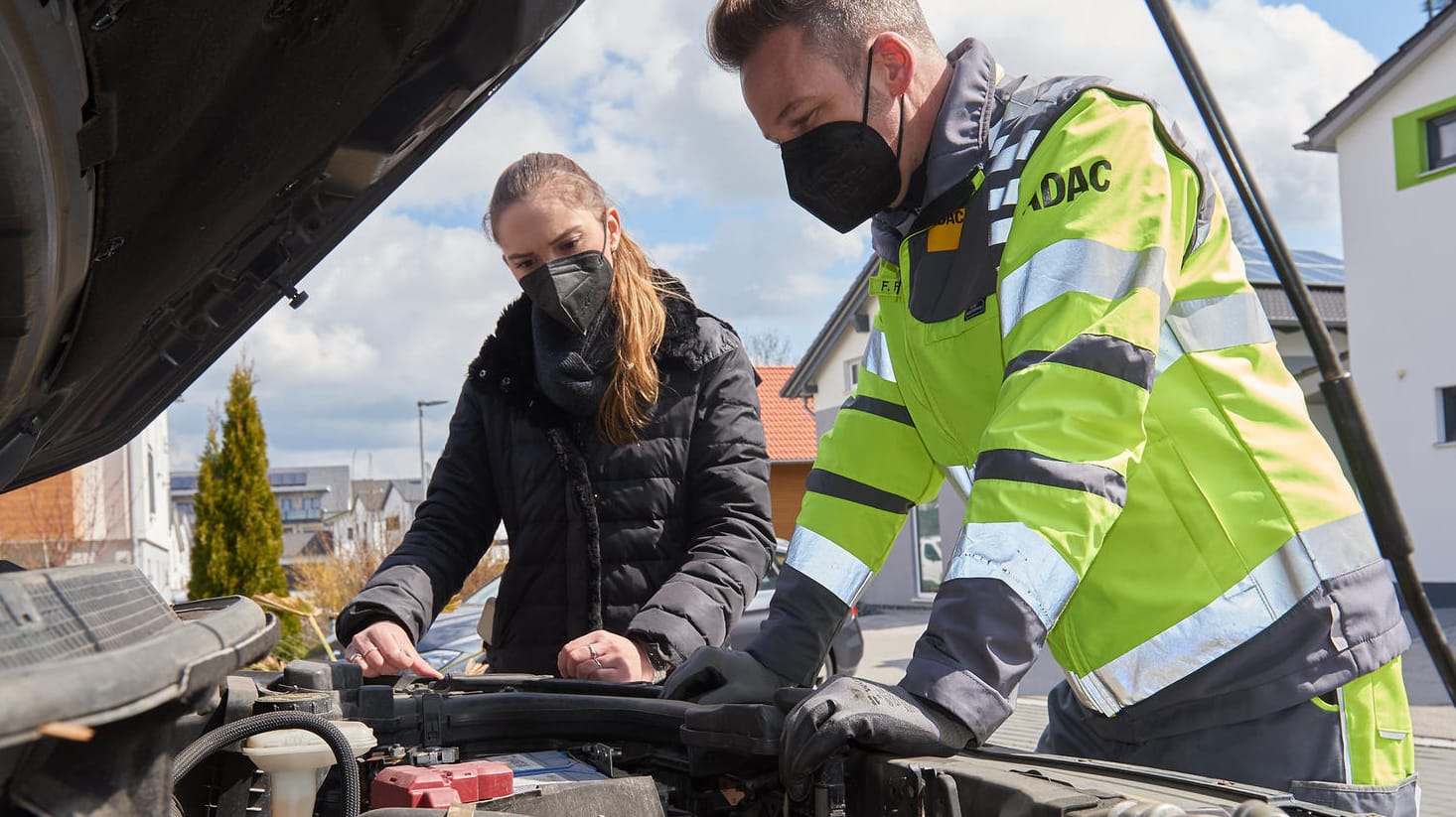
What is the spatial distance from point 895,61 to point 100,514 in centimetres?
2319

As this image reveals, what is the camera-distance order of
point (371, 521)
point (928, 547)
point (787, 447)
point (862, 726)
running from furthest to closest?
point (787, 447) < point (928, 547) < point (371, 521) < point (862, 726)

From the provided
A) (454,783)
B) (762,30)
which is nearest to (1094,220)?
(762,30)

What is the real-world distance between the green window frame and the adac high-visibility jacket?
14981mm

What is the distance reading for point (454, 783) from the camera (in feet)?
4.91

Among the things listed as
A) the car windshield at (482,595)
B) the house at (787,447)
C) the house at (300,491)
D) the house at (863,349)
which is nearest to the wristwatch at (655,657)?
the car windshield at (482,595)

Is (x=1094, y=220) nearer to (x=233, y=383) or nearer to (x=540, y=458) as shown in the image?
(x=540, y=458)

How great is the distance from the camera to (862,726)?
1335 mm

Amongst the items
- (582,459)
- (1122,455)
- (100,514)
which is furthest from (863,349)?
(100,514)

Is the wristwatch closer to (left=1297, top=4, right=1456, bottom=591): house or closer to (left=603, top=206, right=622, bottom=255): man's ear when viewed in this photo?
(left=603, top=206, right=622, bottom=255): man's ear

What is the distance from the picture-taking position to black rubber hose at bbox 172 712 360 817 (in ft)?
4.65

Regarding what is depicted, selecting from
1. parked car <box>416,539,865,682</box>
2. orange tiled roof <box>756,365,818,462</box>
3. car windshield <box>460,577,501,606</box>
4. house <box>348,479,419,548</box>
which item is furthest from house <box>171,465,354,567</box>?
parked car <box>416,539,865,682</box>

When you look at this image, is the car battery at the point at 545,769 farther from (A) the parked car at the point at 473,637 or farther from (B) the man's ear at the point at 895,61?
(A) the parked car at the point at 473,637

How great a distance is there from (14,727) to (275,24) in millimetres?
1160

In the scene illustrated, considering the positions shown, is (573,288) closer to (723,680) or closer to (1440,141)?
(723,680)
